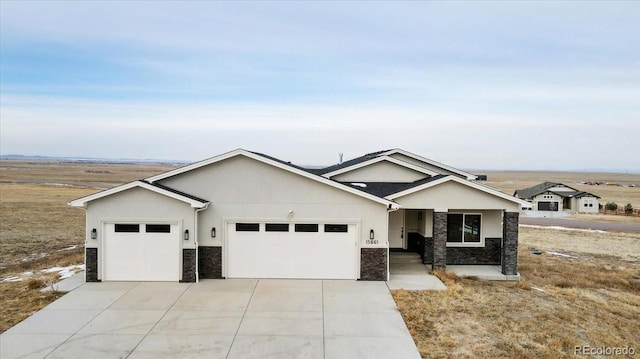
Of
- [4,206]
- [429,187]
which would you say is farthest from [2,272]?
[4,206]

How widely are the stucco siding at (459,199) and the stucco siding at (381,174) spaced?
3.42 m

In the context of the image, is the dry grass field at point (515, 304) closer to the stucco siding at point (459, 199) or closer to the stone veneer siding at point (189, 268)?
the stucco siding at point (459, 199)

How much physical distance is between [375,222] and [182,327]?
6.84 meters

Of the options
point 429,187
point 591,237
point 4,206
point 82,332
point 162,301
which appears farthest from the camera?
point 4,206

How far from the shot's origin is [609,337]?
10.2 meters

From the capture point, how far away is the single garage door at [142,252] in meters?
14.0

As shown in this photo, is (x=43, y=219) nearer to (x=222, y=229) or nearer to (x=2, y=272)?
(x=2, y=272)

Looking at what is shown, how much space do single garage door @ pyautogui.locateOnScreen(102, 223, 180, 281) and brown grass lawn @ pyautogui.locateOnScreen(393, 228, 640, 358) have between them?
6.95 m

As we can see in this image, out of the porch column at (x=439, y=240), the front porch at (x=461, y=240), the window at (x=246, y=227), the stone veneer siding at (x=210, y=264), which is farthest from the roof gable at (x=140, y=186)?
the porch column at (x=439, y=240)

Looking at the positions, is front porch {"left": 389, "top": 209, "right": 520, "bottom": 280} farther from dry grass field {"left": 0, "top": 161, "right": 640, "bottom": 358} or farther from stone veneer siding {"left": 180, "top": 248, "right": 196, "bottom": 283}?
stone veneer siding {"left": 180, "top": 248, "right": 196, "bottom": 283}

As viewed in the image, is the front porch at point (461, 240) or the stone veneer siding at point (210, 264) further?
the front porch at point (461, 240)

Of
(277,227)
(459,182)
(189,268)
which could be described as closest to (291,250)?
(277,227)

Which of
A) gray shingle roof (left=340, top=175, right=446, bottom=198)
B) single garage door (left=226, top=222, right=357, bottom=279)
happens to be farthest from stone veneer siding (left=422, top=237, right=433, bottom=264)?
single garage door (left=226, top=222, right=357, bottom=279)
